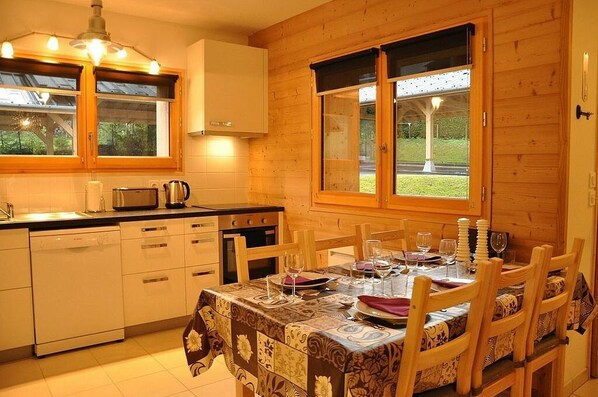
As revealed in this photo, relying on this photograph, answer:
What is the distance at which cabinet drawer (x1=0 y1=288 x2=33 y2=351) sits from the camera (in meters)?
3.12

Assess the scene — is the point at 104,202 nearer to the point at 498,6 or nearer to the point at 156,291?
the point at 156,291

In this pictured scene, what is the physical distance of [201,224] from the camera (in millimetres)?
3922

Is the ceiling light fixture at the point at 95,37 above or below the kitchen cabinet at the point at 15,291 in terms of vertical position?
above

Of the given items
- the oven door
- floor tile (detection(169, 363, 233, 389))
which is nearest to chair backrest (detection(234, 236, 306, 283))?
floor tile (detection(169, 363, 233, 389))

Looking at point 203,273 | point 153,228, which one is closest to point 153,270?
point 153,228

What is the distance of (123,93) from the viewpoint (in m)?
4.14

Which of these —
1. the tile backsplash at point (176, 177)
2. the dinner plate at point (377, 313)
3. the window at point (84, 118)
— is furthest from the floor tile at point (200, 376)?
the window at point (84, 118)

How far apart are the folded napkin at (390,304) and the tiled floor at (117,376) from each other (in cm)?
140

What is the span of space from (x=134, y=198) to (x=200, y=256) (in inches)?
29.1

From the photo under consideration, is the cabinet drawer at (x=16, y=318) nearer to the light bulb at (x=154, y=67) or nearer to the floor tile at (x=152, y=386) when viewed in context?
the floor tile at (x=152, y=386)

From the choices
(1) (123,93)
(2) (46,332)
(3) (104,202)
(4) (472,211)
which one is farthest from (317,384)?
(1) (123,93)

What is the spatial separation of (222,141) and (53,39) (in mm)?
1660

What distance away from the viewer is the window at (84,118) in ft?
12.1

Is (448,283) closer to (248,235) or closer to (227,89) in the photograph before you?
(248,235)
